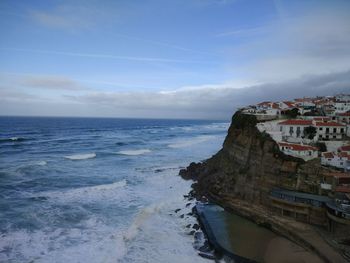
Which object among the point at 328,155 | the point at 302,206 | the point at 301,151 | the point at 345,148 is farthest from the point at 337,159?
the point at 302,206

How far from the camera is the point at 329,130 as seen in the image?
107 ft

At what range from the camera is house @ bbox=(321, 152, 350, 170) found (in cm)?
2530

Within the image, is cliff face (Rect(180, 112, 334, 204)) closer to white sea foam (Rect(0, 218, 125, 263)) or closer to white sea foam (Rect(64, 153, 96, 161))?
white sea foam (Rect(0, 218, 125, 263))

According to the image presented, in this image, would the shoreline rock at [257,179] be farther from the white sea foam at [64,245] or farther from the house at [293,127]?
the white sea foam at [64,245]

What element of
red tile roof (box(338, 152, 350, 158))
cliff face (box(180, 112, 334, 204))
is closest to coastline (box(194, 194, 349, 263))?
cliff face (box(180, 112, 334, 204))

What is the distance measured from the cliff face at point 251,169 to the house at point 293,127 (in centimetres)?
304

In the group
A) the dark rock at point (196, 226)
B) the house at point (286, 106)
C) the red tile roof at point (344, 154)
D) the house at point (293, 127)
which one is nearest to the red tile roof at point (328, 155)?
the red tile roof at point (344, 154)

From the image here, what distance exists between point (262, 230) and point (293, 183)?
15.5ft

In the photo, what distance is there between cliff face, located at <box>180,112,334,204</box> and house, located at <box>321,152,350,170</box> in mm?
1434

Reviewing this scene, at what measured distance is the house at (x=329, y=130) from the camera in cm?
3219

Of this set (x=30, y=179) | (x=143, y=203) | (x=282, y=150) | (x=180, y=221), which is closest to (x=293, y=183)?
(x=282, y=150)

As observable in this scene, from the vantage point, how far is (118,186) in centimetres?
3503

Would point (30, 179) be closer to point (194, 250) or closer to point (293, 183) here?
point (194, 250)

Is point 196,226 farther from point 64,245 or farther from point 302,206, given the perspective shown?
point 64,245
